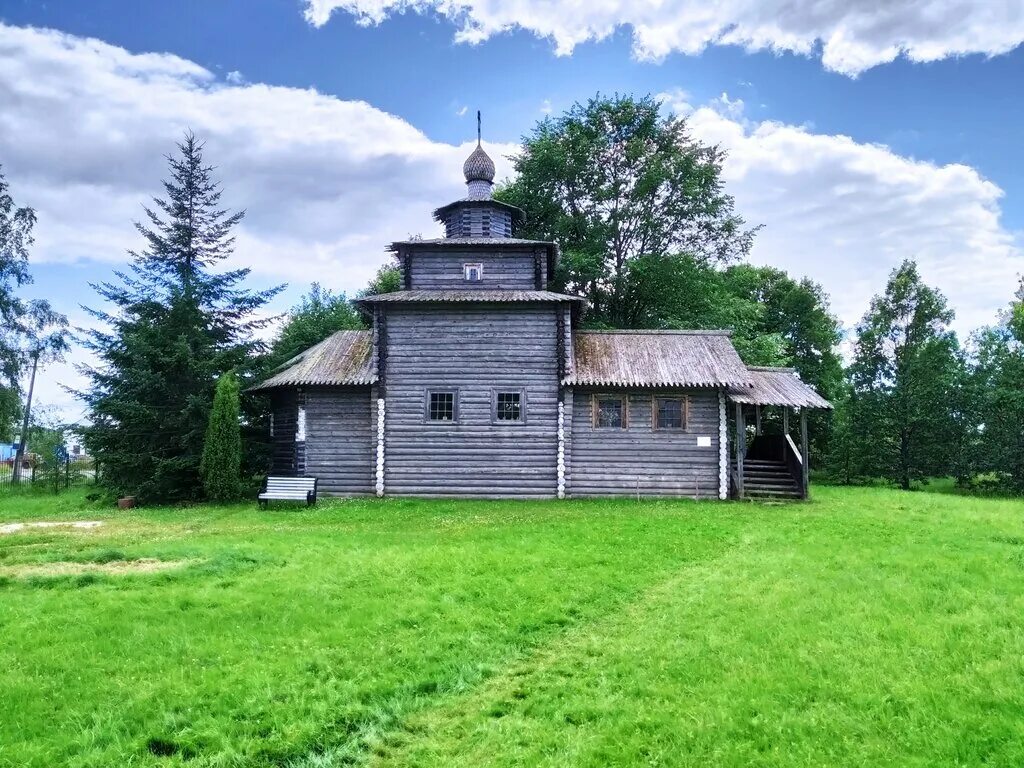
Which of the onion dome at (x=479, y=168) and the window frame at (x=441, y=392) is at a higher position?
the onion dome at (x=479, y=168)

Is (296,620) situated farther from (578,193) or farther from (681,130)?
(681,130)

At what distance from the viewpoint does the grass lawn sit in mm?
4664

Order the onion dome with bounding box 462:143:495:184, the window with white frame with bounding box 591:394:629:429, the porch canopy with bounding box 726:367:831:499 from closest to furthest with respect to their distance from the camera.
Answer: the porch canopy with bounding box 726:367:831:499, the window with white frame with bounding box 591:394:629:429, the onion dome with bounding box 462:143:495:184

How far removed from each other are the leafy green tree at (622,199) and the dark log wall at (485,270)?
10.1 meters

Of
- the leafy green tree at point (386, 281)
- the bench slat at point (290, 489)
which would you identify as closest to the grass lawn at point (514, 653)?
the bench slat at point (290, 489)

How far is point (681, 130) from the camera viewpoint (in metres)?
33.8

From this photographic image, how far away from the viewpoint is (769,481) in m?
21.4

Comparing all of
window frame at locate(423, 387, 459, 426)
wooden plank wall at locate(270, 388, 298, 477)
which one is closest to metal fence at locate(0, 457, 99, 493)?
wooden plank wall at locate(270, 388, 298, 477)

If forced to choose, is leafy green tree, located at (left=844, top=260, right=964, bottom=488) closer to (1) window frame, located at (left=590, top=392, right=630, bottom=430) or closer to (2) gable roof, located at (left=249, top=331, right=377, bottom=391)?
(1) window frame, located at (left=590, top=392, right=630, bottom=430)

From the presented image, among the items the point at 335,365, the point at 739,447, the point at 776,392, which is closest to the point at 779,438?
the point at 776,392

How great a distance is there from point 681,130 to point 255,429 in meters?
25.6

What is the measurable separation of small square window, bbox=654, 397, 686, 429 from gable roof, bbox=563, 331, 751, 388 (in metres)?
0.86

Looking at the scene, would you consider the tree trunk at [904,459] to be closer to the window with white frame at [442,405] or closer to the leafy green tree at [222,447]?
the window with white frame at [442,405]

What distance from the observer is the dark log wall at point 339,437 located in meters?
20.6
